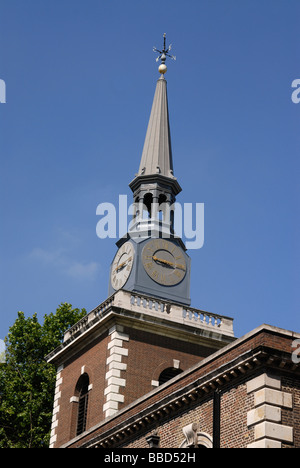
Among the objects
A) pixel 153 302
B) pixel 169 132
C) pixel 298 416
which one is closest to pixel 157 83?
pixel 169 132

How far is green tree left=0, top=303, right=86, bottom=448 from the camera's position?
45.6 meters

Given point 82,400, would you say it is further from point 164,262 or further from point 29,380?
point 29,380

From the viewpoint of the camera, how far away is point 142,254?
38.7 metres

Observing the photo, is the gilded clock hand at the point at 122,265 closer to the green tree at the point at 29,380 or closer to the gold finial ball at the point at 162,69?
the green tree at the point at 29,380

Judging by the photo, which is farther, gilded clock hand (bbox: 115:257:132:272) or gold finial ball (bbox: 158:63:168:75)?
gold finial ball (bbox: 158:63:168:75)

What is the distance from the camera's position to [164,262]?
39250mm

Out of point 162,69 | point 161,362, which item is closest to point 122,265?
point 161,362

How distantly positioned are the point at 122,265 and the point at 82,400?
7.01 m

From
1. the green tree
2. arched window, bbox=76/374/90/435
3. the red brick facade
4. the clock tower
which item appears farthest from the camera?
the green tree

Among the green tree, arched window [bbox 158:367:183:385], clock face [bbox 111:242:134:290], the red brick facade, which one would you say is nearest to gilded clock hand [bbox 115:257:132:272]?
clock face [bbox 111:242:134:290]

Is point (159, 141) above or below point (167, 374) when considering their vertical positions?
above

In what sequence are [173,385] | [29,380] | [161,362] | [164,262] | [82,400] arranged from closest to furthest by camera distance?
[173,385], [161,362], [82,400], [164,262], [29,380]

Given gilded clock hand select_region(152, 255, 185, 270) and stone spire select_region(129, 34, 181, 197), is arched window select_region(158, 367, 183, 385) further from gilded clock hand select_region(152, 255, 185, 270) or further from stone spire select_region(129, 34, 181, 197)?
stone spire select_region(129, 34, 181, 197)
